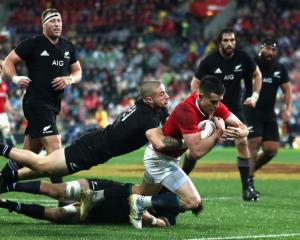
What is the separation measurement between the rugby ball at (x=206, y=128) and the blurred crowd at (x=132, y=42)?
22.9 m

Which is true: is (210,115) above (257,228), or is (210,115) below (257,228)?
above

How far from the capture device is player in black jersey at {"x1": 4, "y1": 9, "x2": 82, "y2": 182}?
12.0 m

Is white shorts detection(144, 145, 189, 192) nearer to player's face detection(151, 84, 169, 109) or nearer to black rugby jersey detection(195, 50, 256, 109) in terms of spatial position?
player's face detection(151, 84, 169, 109)

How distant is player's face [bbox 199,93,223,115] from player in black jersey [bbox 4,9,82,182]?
8.45 ft

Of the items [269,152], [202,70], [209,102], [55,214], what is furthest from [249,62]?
[55,214]

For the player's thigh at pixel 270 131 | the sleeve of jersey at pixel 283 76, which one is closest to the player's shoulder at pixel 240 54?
the sleeve of jersey at pixel 283 76

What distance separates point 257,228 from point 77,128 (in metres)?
24.5

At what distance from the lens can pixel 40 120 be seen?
12.0 meters

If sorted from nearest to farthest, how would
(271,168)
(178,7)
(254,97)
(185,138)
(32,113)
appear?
(185,138) < (32,113) < (254,97) < (271,168) < (178,7)

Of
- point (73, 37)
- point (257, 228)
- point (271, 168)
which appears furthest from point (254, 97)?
point (73, 37)

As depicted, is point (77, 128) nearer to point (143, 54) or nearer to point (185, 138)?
point (143, 54)

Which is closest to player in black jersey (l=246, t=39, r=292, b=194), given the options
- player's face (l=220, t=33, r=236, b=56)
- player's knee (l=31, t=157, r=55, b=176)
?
player's face (l=220, t=33, r=236, b=56)

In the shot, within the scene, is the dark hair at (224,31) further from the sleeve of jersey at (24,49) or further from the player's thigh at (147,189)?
the player's thigh at (147,189)

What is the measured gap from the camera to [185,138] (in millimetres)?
9859
